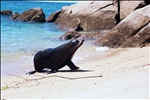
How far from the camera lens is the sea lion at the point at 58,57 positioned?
8.64 metres

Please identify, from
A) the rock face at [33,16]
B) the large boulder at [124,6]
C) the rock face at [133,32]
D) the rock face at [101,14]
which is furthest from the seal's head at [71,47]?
the rock face at [33,16]

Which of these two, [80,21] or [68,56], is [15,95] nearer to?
[68,56]

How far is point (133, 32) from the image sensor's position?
12516mm

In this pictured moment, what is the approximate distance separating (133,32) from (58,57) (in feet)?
15.1

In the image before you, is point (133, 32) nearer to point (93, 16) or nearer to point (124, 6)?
point (124, 6)

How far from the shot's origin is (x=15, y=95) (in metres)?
5.83

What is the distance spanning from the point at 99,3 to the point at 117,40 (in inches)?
295

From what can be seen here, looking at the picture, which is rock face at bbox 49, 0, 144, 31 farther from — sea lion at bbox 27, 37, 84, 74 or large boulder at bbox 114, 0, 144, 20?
sea lion at bbox 27, 37, 84, 74

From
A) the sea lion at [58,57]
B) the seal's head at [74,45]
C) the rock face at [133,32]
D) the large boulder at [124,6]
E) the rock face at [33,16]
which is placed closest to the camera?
the seal's head at [74,45]

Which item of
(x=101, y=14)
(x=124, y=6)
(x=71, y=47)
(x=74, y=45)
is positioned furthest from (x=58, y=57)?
(x=101, y=14)

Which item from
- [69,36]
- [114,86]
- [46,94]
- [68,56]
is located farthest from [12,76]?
[69,36]

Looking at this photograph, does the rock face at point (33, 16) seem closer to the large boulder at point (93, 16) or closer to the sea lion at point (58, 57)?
the large boulder at point (93, 16)

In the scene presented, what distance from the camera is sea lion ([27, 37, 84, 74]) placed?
8641 millimetres

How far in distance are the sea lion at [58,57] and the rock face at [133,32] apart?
4017 millimetres
